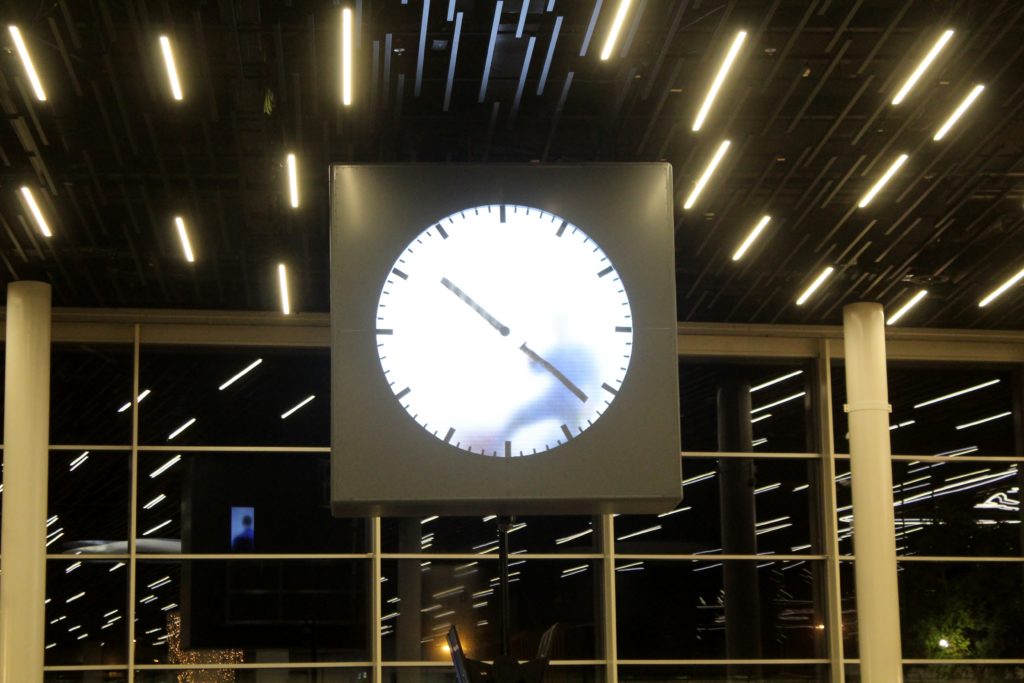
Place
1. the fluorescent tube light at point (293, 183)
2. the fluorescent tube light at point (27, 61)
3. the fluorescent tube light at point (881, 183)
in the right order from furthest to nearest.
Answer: the fluorescent tube light at point (881, 183) → the fluorescent tube light at point (293, 183) → the fluorescent tube light at point (27, 61)

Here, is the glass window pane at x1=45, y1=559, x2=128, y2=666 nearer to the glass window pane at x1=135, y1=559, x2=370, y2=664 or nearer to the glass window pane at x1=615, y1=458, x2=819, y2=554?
the glass window pane at x1=135, y1=559, x2=370, y2=664

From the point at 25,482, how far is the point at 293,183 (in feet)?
13.6

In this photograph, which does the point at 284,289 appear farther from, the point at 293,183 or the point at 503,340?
the point at 503,340

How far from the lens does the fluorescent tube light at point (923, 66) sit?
8.94 metres

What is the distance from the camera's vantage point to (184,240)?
39.4 ft

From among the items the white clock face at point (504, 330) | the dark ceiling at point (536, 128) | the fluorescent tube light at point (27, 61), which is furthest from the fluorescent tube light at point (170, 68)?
the white clock face at point (504, 330)

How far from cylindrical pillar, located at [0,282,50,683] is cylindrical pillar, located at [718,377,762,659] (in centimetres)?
667

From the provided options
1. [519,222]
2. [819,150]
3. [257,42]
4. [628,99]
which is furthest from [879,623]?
[519,222]

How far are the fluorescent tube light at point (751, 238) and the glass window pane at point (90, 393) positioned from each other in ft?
20.2

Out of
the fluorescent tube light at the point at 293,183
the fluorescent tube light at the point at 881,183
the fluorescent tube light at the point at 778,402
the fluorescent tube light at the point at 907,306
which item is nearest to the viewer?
the fluorescent tube light at the point at 293,183

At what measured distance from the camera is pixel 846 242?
12430 millimetres

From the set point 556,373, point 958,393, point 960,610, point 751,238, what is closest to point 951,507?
point 960,610

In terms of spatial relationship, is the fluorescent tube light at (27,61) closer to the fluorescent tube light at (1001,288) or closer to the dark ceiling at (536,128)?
the dark ceiling at (536,128)

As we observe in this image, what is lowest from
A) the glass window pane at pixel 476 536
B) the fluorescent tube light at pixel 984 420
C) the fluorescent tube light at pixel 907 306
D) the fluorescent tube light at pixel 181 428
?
the glass window pane at pixel 476 536
